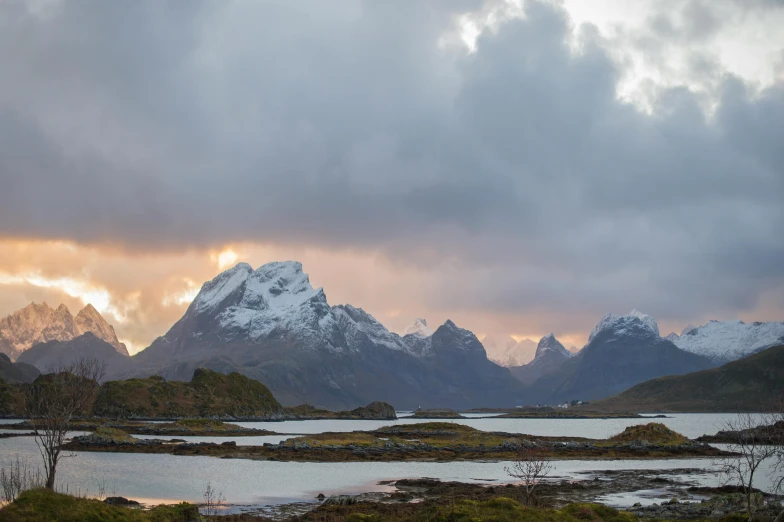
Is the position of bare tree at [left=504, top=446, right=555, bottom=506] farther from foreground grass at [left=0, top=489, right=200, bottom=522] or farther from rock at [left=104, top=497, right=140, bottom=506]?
rock at [left=104, top=497, right=140, bottom=506]

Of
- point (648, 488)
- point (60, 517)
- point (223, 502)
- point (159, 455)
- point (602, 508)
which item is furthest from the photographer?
point (159, 455)

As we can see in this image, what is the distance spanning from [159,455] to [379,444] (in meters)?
43.7

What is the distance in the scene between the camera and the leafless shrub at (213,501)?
55.8 meters

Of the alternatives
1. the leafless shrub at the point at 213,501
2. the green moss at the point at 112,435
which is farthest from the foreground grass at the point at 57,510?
the green moss at the point at 112,435

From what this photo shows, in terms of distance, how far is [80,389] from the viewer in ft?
179

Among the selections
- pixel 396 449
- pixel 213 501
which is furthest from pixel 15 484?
pixel 396 449

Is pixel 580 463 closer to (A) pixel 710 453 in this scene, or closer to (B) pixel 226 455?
(A) pixel 710 453

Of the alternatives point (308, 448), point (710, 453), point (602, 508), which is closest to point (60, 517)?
point (602, 508)

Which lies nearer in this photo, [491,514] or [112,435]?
[491,514]

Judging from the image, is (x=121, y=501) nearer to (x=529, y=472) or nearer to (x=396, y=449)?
(x=529, y=472)

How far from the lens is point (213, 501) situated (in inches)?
2522

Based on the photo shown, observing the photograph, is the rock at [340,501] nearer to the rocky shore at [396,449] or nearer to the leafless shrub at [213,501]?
the leafless shrub at [213,501]

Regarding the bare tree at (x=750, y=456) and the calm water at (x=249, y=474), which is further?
the calm water at (x=249, y=474)

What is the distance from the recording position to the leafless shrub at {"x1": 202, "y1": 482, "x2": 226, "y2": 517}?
A: 183 feet
